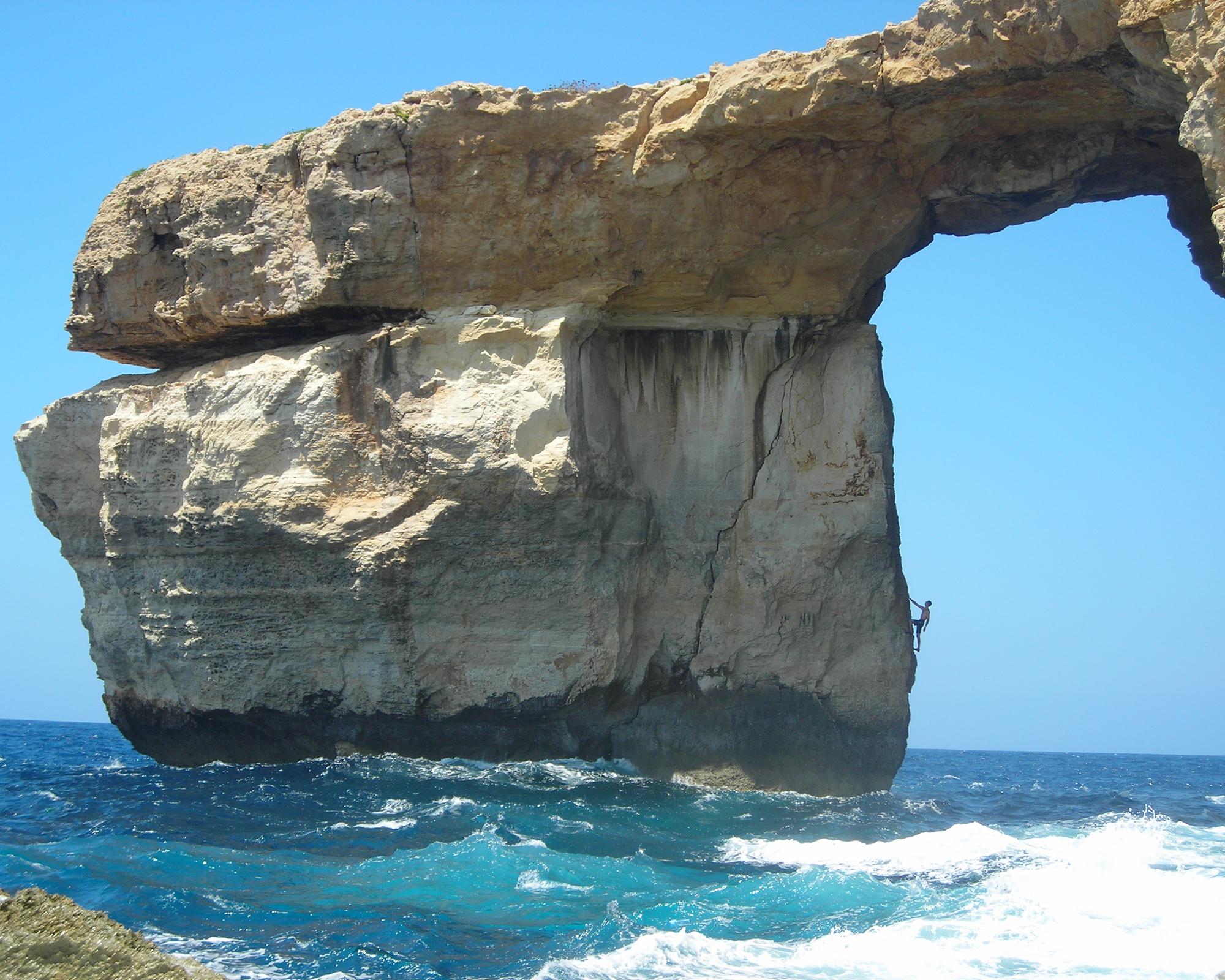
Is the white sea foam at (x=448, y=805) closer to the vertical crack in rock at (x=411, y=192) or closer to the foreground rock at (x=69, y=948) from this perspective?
the vertical crack in rock at (x=411, y=192)

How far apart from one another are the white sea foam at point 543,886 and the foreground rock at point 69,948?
352 centimetres

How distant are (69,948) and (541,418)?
7.88m

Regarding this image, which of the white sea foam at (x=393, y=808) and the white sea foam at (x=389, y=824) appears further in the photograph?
the white sea foam at (x=393, y=808)

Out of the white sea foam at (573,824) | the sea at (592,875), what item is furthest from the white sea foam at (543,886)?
the white sea foam at (573,824)

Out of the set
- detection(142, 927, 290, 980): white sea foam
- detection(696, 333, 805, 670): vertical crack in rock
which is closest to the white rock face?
detection(696, 333, 805, 670): vertical crack in rock

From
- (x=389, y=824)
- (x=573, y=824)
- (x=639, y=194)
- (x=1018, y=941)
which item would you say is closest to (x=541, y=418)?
(x=639, y=194)

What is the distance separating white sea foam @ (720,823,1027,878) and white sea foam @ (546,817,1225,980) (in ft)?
0.23

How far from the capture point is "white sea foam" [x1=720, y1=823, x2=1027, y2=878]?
9.30 metres

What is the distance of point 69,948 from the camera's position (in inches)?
191

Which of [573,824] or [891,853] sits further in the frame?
[573,824]

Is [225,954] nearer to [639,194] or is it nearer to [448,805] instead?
[448,805]

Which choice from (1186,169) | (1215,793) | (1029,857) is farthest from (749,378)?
(1215,793)

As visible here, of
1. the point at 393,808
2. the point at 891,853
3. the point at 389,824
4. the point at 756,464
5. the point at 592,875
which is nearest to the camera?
the point at 592,875

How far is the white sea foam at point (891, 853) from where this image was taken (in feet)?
30.5
